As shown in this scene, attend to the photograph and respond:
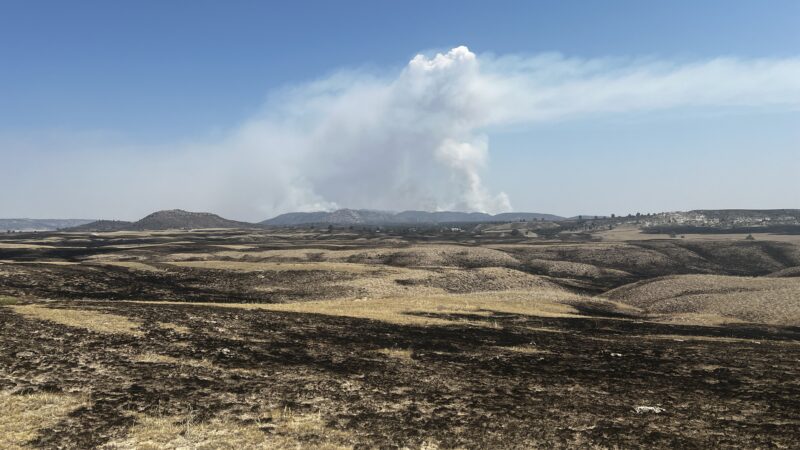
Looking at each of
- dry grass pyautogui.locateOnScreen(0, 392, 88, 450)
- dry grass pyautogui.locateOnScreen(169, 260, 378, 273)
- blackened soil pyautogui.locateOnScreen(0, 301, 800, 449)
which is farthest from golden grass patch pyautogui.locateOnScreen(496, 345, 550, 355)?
dry grass pyautogui.locateOnScreen(169, 260, 378, 273)

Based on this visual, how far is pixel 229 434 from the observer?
17.5m

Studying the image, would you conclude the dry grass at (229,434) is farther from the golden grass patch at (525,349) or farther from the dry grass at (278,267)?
the dry grass at (278,267)

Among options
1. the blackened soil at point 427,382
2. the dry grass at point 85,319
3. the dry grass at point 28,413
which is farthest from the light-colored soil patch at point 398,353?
the dry grass at point 28,413

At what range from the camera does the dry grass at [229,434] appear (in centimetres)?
1641

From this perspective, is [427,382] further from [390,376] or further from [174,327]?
[174,327]

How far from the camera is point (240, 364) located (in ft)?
89.9

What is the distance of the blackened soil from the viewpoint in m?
18.5

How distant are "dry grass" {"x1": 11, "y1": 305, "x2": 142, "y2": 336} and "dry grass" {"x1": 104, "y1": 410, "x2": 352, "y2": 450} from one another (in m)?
17.1

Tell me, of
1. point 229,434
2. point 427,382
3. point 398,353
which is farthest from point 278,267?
point 229,434

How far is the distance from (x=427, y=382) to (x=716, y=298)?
210 ft

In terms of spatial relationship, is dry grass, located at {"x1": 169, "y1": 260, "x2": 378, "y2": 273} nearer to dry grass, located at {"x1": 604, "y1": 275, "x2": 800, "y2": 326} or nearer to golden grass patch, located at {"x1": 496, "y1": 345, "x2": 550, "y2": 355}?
dry grass, located at {"x1": 604, "y1": 275, "x2": 800, "y2": 326}

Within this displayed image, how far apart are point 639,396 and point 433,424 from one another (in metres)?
11.6

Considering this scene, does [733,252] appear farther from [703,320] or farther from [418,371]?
[418,371]

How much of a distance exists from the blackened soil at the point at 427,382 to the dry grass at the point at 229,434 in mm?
818
